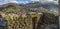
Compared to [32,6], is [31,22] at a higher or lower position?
lower

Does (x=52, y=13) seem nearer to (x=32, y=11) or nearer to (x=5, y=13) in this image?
(x=32, y=11)

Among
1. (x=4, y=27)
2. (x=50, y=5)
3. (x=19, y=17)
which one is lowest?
(x=4, y=27)

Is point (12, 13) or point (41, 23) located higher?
point (12, 13)

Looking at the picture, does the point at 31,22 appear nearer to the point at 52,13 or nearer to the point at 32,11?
the point at 32,11

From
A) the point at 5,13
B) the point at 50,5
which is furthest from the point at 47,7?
the point at 5,13

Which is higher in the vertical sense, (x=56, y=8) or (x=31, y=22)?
(x=56, y=8)

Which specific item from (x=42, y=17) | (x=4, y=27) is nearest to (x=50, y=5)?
(x=42, y=17)

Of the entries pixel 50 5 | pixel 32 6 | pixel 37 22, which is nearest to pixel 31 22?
pixel 37 22

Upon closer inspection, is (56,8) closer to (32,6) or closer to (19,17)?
(32,6)
